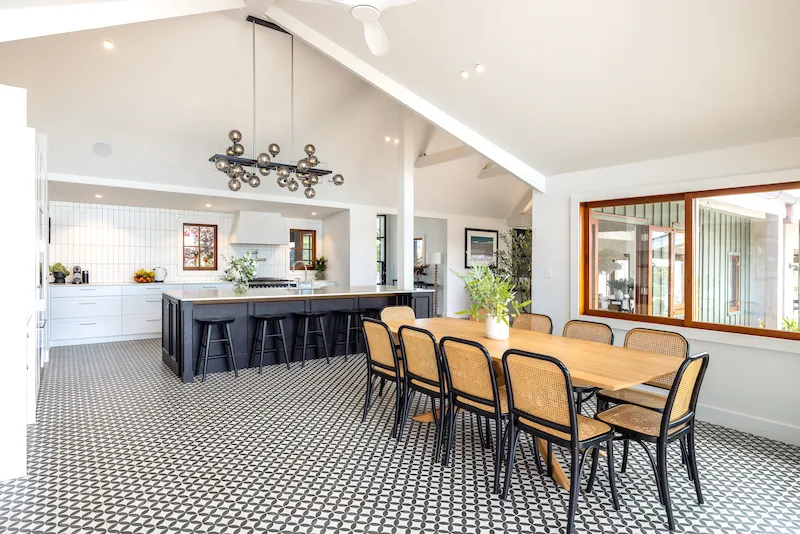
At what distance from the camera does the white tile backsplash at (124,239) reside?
7164 mm

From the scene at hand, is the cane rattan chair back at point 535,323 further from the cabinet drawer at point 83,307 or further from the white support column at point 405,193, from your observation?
the cabinet drawer at point 83,307

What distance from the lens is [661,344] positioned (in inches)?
121

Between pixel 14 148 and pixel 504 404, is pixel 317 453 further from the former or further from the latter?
pixel 14 148

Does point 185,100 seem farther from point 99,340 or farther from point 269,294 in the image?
point 99,340

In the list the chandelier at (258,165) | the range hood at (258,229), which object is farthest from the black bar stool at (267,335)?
the range hood at (258,229)

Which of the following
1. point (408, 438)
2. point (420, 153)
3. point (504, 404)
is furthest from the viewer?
point (420, 153)

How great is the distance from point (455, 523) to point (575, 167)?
12.1 feet

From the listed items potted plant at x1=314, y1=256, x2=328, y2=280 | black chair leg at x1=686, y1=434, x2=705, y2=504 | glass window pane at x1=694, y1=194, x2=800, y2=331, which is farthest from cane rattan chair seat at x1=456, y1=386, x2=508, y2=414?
potted plant at x1=314, y1=256, x2=328, y2=280

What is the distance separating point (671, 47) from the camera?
2895 mm

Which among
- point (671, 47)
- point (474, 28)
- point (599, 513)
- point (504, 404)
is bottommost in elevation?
point (599, 513)

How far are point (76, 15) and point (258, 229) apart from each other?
5718mm

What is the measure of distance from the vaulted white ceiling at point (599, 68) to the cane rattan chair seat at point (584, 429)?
2421 mm

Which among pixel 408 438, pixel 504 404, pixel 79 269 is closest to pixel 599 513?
pixel 504 404

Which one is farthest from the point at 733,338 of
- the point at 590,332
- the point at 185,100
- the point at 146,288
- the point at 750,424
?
the point at 146,288
